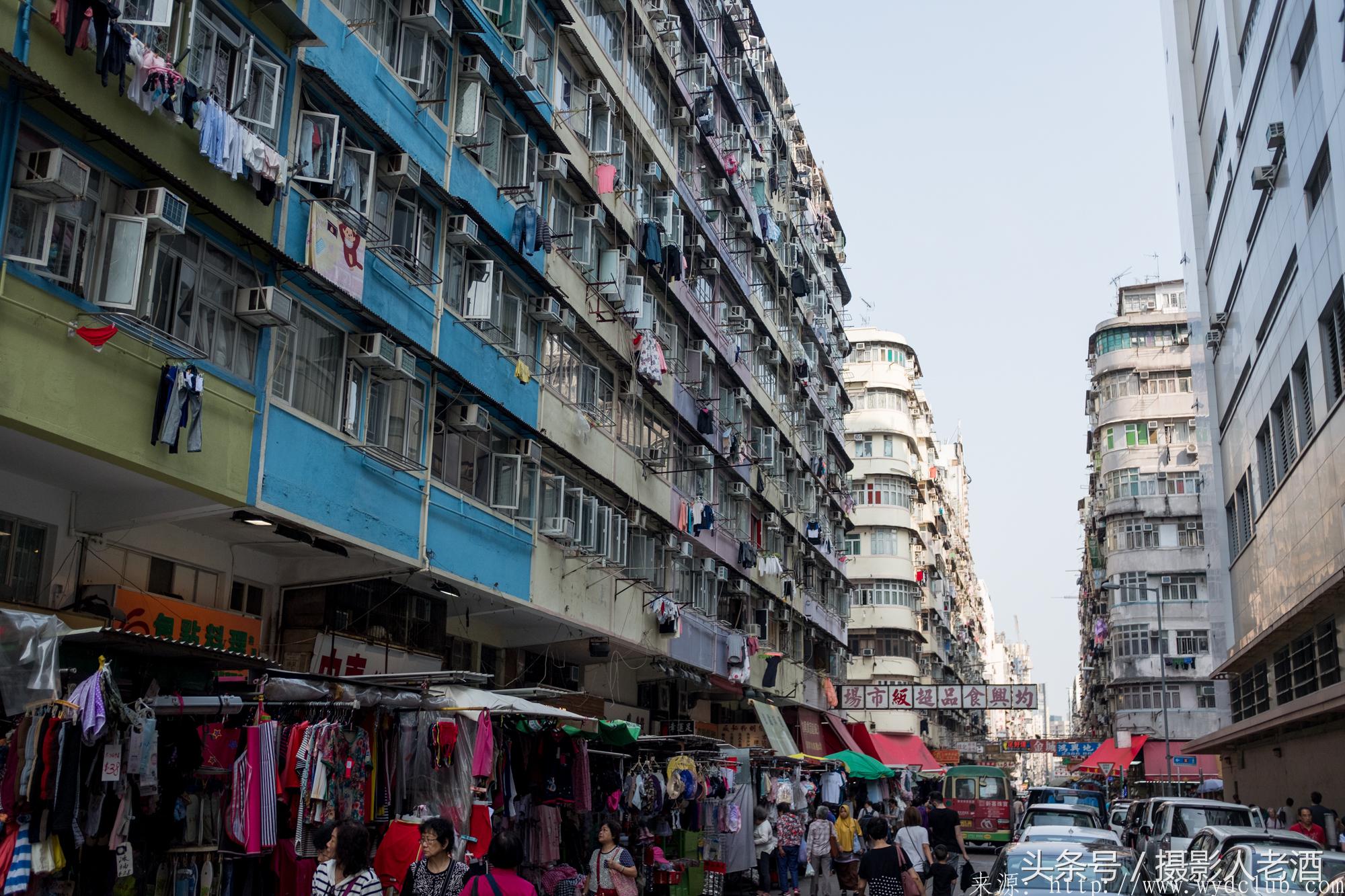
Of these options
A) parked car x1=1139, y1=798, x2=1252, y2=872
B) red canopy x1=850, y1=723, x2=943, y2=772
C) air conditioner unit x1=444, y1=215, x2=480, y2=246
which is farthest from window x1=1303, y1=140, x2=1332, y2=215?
red canopy x1=850, y1=723, x2=943, y2=772

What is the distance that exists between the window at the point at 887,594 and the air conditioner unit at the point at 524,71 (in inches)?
1658

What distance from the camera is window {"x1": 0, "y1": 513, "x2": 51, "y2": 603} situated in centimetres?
1058

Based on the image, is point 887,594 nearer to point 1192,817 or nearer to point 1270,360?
point 1270,360

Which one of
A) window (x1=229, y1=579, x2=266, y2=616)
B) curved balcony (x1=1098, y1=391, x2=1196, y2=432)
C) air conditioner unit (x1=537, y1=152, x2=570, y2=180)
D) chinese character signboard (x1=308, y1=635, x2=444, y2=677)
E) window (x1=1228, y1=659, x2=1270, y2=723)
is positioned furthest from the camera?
curved balcony (x1=1098, y1=391, x2=1196, y2=432)

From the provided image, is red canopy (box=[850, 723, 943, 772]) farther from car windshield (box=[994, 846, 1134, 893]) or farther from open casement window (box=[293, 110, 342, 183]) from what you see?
open casement window (box=[293, 110, 342, 183])

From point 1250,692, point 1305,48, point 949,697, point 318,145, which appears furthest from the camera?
point 949,697

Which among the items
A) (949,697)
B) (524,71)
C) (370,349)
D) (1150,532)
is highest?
(1150,532)

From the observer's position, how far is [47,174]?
977 cm

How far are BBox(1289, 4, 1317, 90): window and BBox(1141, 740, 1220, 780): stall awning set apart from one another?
37.2 meters

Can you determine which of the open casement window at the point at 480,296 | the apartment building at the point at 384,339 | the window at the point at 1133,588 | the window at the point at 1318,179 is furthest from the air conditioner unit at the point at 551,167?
the window at the point at 1133,588

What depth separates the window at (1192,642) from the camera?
56.5 meters

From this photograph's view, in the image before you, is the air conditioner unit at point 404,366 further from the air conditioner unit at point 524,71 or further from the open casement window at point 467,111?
the air conditioner unit at point 524,71

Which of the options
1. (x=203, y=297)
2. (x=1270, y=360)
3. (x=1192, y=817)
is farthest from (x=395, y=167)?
(x=1270, y=360)

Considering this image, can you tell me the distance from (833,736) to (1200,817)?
2447 centimetres
